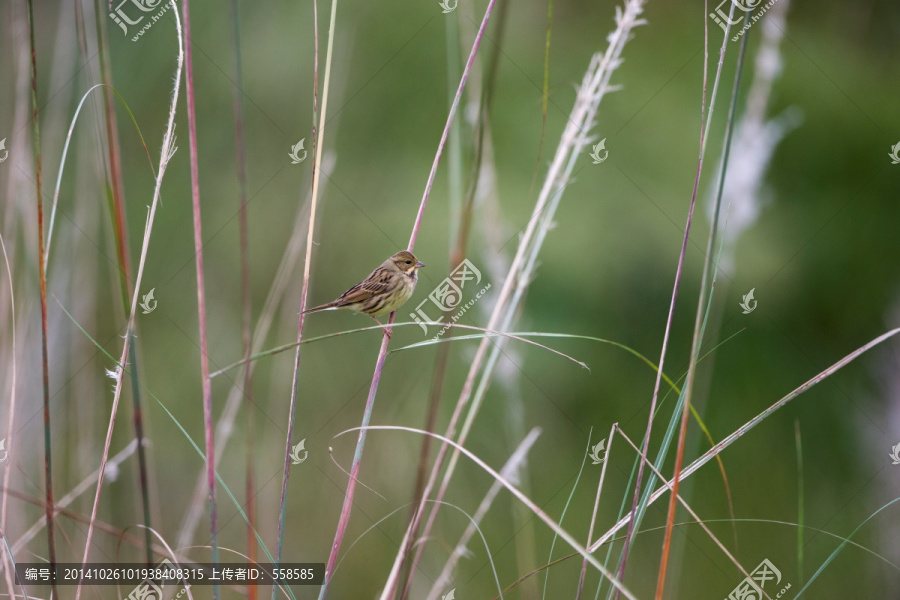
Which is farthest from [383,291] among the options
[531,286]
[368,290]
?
[531,286]

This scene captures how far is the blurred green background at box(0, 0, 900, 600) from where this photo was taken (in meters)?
2.90

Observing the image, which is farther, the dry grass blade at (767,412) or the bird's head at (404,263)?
the bird's head at (404,263)

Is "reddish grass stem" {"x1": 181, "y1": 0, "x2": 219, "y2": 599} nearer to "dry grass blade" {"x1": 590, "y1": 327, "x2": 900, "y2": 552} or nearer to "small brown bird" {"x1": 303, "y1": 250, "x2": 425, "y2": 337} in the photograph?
"dry grass blade" {"x1": 590, "y1": 327, "x2": 900, "y2": 552}

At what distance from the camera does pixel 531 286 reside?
375 centimetres

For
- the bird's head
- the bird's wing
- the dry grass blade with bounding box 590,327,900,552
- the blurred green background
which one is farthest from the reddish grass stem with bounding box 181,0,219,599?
the blurred green background

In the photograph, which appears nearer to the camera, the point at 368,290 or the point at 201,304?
the point at 201,304

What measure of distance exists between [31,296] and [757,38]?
4.18 metres

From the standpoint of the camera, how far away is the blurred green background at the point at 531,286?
290 cm

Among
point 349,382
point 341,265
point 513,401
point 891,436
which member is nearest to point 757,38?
point 891,436

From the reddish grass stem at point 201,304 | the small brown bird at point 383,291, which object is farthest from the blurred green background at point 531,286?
the reddish grass stem at point 201,304

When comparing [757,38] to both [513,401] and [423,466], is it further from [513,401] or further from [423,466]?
[423,466]

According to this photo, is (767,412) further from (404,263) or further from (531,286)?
(531,286)

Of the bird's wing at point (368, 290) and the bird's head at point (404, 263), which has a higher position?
the bird's head at point (404, 263)

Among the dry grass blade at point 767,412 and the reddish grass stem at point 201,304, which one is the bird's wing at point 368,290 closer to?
the reddish grass stem at point 201,304
